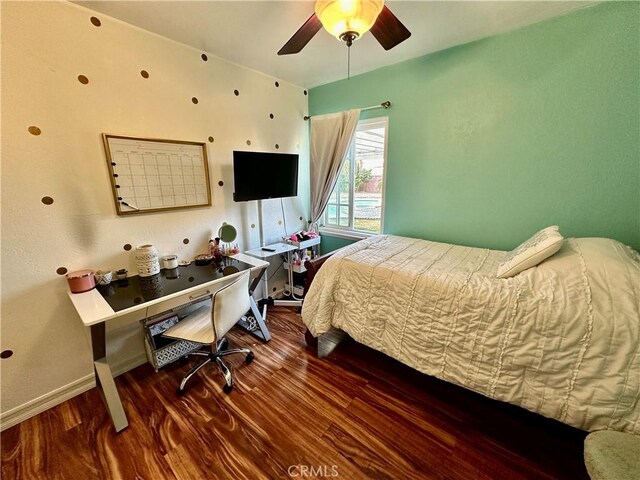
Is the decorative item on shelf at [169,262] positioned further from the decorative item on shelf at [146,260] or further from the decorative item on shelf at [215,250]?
the decorative item on shelf at [215,250]

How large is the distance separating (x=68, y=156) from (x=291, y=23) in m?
1.71

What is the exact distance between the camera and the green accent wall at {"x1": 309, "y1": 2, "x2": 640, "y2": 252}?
1619mm

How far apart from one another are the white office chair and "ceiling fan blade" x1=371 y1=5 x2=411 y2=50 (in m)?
1.72

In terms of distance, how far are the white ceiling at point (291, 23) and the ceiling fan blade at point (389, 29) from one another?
268mm

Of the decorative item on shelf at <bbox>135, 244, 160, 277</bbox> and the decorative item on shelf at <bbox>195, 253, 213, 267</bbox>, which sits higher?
the decorative item on shelf at <bbox>135, 244, 160, 277</bbox>

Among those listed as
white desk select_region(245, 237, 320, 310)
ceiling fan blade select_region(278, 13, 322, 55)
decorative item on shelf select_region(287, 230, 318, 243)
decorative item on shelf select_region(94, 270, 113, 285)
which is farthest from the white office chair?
ceiling fan blade select_region(278, 13, 322, 55)

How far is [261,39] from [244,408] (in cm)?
266

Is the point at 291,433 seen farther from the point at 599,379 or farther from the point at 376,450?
the point at 599,379

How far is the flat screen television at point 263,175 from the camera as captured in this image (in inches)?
88.6

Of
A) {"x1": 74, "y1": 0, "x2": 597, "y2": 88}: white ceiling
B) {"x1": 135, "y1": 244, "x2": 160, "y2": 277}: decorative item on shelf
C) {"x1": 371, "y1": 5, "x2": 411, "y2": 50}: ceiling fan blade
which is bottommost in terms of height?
{"x1": 135, "y1": 244, "x2": 160, "y2": 277}: decorative item on shelf

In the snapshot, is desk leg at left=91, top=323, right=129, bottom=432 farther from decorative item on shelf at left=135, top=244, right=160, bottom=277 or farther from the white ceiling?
the white ceiling

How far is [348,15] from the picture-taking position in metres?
1.17

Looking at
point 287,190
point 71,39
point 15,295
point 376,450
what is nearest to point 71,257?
point 15,295

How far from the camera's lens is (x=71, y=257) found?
63.7 inches
